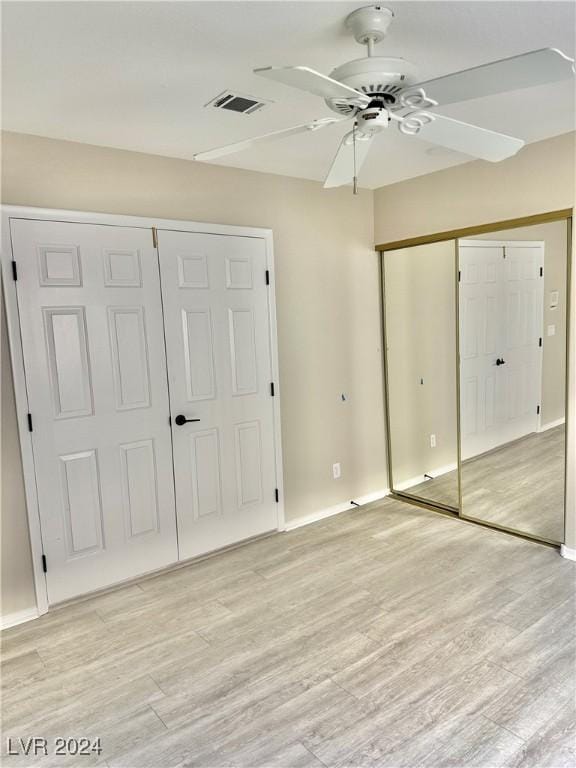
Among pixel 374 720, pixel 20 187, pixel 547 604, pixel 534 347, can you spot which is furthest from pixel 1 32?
pixel 547 604

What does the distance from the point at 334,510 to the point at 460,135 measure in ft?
9.63

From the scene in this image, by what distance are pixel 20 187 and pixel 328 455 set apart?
8.84 feet

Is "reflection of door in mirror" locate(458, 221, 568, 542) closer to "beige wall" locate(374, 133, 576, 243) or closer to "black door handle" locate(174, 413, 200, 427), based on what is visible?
"beige wall" locate(374, 133, 576, 243)

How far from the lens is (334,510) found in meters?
4.14

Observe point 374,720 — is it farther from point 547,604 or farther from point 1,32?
point 1,32

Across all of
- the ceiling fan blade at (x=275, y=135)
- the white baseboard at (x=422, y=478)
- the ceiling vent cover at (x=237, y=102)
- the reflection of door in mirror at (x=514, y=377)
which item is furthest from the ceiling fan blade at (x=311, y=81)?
the white baseboard at (x=422, y=478)

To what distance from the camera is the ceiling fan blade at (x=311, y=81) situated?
1372 mm

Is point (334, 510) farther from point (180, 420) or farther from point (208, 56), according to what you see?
point (208, 56)

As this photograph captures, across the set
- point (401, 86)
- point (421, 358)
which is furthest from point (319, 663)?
point (421, 358)

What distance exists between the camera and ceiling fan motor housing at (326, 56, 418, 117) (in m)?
1.63

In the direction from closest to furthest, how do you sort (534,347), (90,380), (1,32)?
(1,32), (90,380), (534,347)

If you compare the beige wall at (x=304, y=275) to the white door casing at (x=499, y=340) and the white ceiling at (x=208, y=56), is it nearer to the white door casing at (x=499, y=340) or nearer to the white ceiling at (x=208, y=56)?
the white ceiling at (x=208, y=56)

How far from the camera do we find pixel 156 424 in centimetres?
318

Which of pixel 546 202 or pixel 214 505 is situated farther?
pixel 214 505
